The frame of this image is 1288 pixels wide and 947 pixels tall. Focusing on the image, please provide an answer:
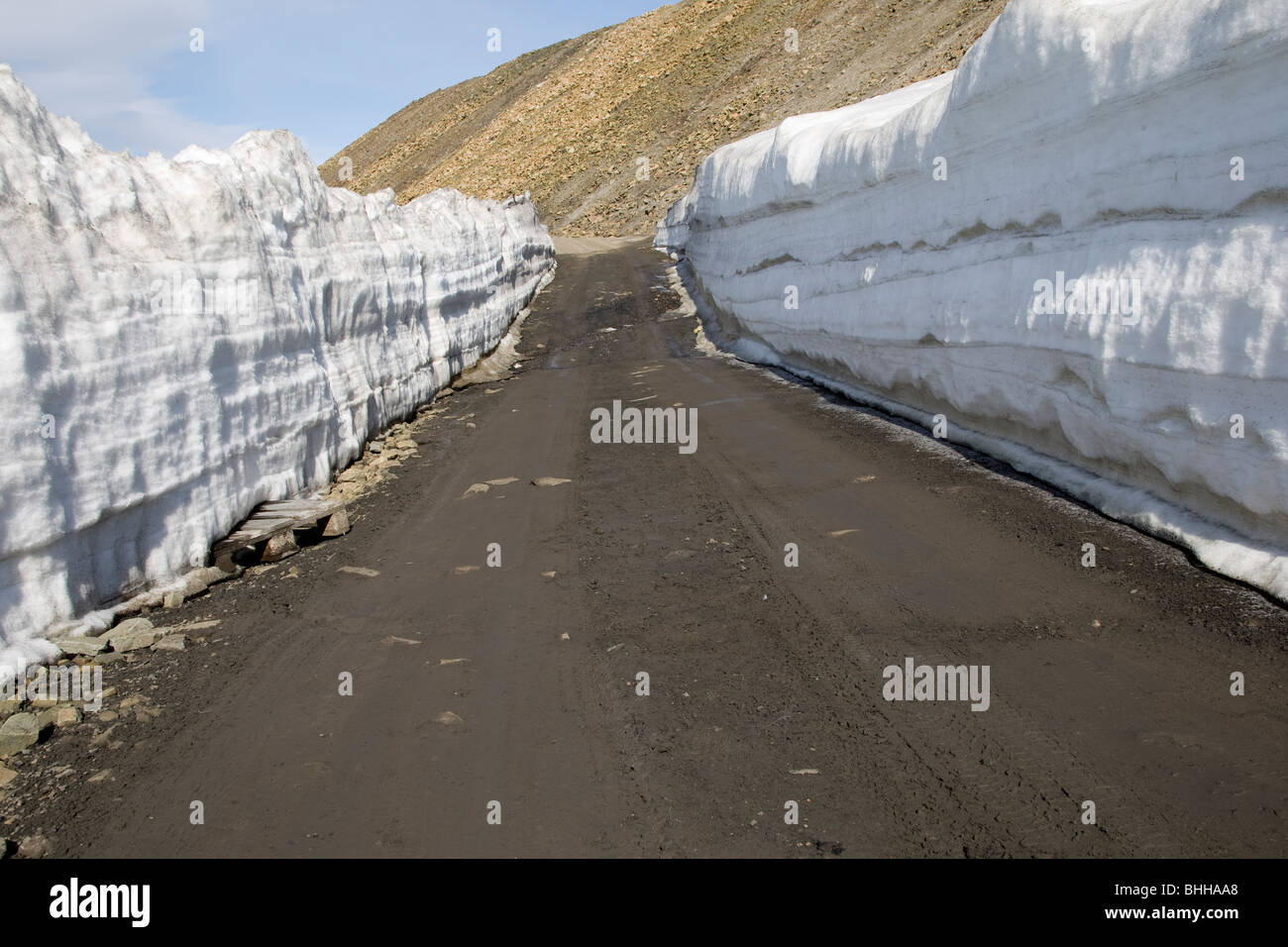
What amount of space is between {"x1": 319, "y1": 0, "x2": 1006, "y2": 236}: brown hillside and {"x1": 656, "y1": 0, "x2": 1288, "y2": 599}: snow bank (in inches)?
1346

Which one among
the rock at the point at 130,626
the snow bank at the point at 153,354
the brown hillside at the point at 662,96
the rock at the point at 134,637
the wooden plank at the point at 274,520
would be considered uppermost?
the brown hillside at the point at 662,96

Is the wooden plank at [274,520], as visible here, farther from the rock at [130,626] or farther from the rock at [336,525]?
the rock at [130,626]

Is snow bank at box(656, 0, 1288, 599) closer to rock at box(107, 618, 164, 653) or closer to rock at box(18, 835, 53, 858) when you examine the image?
rock at box(18, 835, 53, 858)

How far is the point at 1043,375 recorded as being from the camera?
7.57 metres

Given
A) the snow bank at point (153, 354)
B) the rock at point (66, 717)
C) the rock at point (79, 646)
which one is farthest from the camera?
the snow bank at point (153, 354)

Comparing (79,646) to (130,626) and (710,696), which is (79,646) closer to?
(130,626)

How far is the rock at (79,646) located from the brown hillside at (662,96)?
41057mm

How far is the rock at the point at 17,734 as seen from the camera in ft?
15.2

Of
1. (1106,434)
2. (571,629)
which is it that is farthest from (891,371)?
(571,629)

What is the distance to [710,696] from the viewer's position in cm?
466

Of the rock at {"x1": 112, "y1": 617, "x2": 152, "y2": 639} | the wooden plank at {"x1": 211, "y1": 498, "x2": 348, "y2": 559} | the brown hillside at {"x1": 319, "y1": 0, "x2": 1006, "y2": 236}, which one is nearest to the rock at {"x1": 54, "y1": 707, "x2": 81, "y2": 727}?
the rock at {"x1": 112, "y1": 617, "x2": 152, "y2": 639}

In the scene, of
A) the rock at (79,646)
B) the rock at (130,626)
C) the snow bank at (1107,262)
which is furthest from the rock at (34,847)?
the snow bank at (1107,262)
